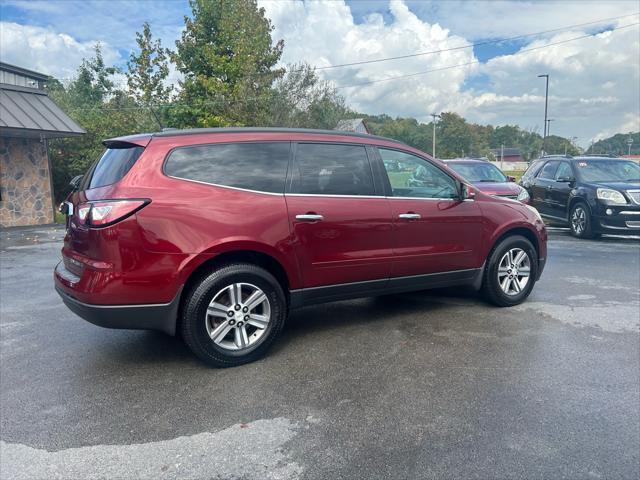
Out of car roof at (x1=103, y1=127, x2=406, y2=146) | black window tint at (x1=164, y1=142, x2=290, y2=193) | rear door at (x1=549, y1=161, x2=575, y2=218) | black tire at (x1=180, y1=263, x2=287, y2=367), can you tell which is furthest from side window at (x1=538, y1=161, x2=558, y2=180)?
black tire at (x1=180, y1=263, x2=287, y2=367)

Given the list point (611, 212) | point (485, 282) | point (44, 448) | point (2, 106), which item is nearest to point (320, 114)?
point (2, 106)

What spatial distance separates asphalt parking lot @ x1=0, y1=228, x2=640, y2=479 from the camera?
2.61m

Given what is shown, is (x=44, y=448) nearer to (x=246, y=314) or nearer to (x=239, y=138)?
(x=246, y=314)

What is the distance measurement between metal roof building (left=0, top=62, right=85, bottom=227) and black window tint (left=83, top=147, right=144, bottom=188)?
11.2 metres

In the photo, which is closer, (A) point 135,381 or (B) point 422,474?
(B) point 422,474

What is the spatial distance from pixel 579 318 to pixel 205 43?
23.0m

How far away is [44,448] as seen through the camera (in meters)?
2.77

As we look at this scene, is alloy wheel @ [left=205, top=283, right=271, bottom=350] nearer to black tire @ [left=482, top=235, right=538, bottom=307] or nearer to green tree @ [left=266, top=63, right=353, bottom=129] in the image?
black tire @ [left=482, top=235, right=538, bottom=307]

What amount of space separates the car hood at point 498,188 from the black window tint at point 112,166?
312 inches

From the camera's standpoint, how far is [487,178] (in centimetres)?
1163

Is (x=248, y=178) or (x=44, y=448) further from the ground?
(x=248, y=178)

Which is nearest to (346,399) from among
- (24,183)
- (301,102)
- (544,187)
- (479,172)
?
(479,172)

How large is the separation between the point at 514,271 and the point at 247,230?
310 centimetres

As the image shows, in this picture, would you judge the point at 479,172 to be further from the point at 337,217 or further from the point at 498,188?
the point at 337,217
